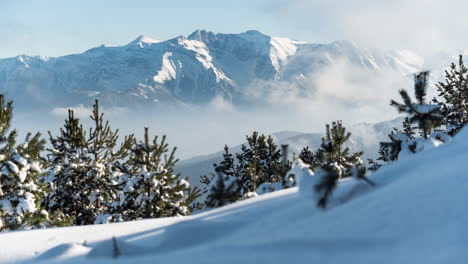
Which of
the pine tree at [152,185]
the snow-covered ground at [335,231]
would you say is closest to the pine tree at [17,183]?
the pine tree at [152,185]

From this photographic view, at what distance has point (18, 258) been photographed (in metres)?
6.78

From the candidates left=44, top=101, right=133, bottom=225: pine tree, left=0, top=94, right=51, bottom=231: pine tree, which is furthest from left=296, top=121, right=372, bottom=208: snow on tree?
left=44, top=101, right=133, bottom=225: pine tree

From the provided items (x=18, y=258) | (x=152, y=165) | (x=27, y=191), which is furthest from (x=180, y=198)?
(x=18, y=258)

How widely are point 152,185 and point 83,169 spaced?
5118mm

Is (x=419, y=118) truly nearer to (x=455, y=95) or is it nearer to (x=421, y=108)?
(x=421, y=108)

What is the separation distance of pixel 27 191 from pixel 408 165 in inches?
513

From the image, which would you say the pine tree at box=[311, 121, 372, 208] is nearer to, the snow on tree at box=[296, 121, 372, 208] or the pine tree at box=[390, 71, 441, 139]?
the snow on tree at box=[296, 121, 372, 208]

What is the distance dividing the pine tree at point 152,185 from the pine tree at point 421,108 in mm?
10154

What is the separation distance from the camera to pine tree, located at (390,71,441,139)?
8766 millimetres

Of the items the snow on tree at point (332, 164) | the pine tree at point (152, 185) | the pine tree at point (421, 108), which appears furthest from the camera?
the pine tree at point (152, 185)

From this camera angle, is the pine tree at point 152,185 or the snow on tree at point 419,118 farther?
the pine tree at point 152,185

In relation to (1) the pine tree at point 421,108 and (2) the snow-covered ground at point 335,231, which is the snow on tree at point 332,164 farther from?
(1) the pine tree at point 421,108

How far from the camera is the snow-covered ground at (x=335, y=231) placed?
156 inches

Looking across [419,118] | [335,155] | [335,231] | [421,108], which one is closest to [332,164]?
[335,155]
